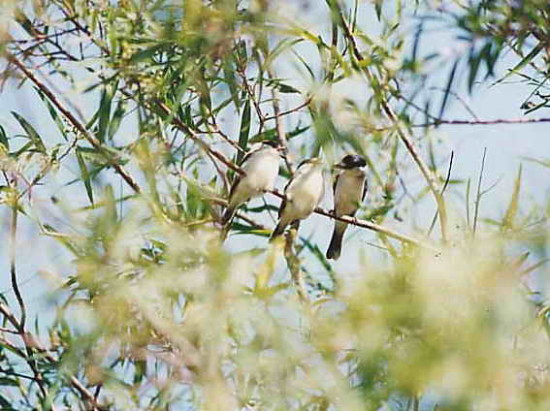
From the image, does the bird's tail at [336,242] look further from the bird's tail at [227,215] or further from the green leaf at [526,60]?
the green leaf at [526,60]

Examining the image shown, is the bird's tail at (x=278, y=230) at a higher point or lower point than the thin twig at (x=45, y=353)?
higher

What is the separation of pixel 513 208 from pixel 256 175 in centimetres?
130

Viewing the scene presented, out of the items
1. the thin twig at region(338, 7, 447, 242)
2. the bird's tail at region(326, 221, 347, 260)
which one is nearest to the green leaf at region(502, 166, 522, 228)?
the thin twig at region(338, 7, 447, 242)

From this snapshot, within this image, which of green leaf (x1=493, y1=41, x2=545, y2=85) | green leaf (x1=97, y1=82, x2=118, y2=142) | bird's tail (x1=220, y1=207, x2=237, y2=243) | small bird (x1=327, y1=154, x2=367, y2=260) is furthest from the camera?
small bird (x1=327, y1=154, x2=367, y2=260)

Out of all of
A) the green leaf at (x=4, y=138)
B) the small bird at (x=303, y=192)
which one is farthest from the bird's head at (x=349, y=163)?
the green leaf at (x=4, y=138)

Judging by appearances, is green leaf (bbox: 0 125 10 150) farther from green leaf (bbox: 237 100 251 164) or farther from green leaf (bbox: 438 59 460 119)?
green leaf (bbox: 438 59 460 119)

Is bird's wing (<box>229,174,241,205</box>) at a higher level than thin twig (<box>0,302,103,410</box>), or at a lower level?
higher

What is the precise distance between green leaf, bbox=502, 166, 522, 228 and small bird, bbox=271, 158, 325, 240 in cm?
96

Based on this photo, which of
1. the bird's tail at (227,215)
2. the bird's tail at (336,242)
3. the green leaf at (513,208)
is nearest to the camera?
the green leaf at (513,208)

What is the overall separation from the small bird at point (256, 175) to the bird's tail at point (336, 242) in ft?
0.84

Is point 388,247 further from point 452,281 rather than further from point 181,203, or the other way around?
point 452,281

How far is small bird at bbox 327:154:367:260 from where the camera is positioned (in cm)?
336

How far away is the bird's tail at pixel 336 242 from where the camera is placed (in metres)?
3.23

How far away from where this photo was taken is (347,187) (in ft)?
11.8
